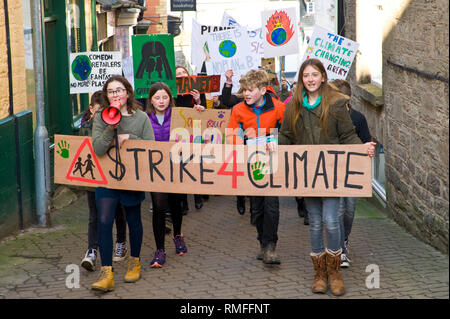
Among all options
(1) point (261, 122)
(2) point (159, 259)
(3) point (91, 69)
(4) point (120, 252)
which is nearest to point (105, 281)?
(2) point (159, 259)

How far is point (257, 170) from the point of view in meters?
6.64

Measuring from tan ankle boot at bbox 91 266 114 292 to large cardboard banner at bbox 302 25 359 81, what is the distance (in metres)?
4.60

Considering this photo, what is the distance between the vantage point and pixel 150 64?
32.8ft

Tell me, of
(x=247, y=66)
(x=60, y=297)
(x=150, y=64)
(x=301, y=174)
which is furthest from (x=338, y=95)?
(x=247, y=66)

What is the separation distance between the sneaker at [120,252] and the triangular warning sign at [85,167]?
1.02 m

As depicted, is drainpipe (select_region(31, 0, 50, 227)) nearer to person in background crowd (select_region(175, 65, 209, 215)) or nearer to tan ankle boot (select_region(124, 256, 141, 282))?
person in background crowd (select_region(175, 65, 209, 215))

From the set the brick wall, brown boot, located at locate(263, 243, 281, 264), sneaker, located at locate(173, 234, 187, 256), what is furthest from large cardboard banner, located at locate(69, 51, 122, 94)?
brown boot, located at locate(263, 243, 281, 264)

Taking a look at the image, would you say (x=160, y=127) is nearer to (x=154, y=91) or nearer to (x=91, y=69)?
(x=154, y=91)

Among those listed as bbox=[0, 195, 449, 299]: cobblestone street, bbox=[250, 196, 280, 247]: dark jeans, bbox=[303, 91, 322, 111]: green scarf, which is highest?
bbox=[303, 91, 322, 111]: green scarf

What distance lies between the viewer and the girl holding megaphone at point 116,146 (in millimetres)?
6641

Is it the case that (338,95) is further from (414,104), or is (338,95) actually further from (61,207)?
(61,207)

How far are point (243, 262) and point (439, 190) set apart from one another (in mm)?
1973

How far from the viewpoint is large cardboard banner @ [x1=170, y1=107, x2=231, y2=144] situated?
30.8 ft

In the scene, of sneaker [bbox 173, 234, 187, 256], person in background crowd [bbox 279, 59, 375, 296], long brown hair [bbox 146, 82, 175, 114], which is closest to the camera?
person in background crowd [bbox 279, 59, 375, 296]
